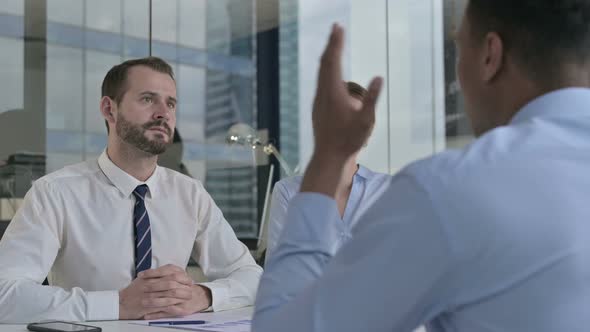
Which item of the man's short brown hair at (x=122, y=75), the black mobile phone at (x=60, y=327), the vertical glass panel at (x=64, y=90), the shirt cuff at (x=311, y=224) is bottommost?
the black mobile phone at (x=60, y=327)

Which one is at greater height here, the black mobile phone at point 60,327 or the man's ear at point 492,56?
the man's ear at point 492,56

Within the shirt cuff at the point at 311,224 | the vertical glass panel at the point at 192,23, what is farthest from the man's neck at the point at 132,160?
the vertical glass panel at the point at 192,23

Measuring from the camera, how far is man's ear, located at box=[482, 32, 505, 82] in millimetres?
817

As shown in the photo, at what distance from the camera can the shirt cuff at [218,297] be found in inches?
83.2

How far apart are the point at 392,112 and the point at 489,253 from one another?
482cm

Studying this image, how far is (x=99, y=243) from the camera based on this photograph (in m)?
2.35

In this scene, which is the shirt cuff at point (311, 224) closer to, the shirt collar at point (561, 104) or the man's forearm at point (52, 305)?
the shirt collar at point (561, 104)

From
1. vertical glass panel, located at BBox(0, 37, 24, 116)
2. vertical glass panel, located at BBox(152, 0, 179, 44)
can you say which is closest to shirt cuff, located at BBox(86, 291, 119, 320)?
vertical glass panel, located at BBox(0, 37, 24, 116)

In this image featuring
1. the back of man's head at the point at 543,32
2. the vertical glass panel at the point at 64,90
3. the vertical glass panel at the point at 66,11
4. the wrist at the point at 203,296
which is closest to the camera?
the back of man's head at the point at 543,32

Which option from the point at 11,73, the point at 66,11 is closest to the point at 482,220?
the point at 11,73

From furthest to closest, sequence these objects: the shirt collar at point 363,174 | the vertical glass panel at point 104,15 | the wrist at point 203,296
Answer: the vertical glass panel at point 104,15, the shirt collar at point 363,174, the wrist at point 203,296

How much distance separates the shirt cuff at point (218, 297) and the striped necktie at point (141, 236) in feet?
1.04

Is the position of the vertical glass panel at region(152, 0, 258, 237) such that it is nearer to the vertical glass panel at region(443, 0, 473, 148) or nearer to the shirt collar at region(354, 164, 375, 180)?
the vertical glass panel at region(443, 0, 473, 148)

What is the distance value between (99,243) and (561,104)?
1837mm
